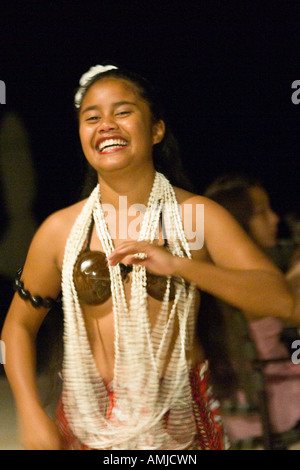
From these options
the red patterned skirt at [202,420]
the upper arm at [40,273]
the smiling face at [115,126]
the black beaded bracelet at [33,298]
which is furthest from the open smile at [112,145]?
the red patterned skirt at [202,420]

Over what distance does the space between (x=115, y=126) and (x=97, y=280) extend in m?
0.35

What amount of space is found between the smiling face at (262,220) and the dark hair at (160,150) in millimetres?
314

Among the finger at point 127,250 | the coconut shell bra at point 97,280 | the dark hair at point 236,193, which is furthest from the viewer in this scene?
the dark hair at point 236,193

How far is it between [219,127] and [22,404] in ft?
2.94

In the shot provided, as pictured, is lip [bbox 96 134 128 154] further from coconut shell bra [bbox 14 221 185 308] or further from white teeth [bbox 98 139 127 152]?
coconut shell bra [bbox 14 221 185 308]

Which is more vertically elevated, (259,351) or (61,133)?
(61,133)

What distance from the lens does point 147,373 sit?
1332 mm

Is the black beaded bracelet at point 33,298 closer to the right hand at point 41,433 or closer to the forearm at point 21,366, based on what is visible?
the forearm at point 21,366

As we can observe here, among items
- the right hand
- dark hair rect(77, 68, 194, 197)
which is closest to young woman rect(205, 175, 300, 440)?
dark hair rect(77, 68, 194, 197)

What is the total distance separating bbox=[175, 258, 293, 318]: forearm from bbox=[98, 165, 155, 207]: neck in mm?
232

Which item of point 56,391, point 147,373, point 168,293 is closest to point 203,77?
point 168,293

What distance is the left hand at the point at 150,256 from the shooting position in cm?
123

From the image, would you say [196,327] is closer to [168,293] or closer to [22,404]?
[168,293]

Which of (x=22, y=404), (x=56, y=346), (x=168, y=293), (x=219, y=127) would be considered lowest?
(x=22, y=404)
